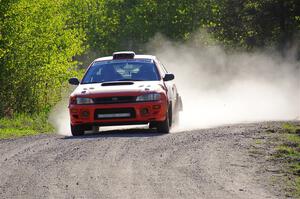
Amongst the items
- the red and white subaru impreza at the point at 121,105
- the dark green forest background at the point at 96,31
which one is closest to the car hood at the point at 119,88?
the red and white subaru impreza at the point at 121,105

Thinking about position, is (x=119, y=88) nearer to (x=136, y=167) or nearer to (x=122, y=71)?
(x=122, y=71)

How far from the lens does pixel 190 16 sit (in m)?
73.7

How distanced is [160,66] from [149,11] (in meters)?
57.8

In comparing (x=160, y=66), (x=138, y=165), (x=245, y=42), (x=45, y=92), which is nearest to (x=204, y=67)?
(x=245, y=42)

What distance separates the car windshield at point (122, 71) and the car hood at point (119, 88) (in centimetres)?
39

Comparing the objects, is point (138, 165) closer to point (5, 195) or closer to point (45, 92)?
point (5, 195)

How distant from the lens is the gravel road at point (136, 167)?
1032 cm

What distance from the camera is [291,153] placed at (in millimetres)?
14234

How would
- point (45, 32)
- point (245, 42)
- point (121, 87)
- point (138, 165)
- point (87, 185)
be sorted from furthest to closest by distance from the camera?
point (245, 42) → point (45, 32) → point (121, 87) → point (138, 165) → point (87, 185)

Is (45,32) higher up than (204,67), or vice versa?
(45,32)

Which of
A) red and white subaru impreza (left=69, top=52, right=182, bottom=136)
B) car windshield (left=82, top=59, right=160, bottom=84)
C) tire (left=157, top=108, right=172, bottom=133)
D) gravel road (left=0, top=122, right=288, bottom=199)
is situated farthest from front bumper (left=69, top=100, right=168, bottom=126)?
car windshield (left=82, top=59, right=160, bottom=84)

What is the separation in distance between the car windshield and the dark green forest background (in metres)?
6.90

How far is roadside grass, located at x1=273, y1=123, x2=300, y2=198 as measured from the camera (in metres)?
11.2

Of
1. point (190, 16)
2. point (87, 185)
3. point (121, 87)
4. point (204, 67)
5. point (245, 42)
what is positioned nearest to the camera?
point (87, 185)
